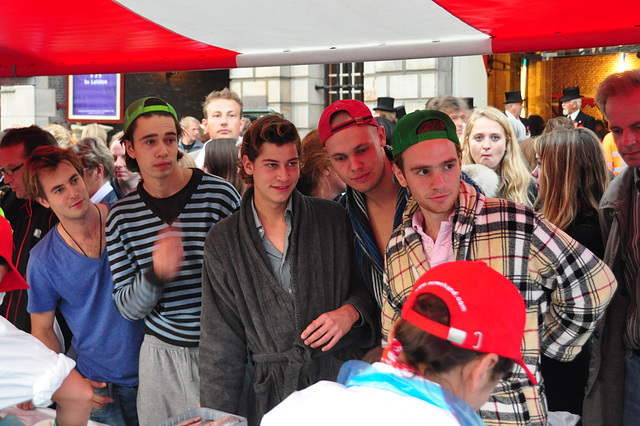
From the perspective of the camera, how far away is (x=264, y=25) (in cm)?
309

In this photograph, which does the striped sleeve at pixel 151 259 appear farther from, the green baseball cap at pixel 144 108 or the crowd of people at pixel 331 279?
the green baseball cap at pixel 144 108

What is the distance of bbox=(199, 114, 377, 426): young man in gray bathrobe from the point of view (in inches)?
97.0

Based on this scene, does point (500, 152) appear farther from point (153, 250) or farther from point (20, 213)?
point (20, 213)

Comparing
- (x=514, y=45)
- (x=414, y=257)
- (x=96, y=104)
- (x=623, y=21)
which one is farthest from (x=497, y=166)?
(x=96, y=104)

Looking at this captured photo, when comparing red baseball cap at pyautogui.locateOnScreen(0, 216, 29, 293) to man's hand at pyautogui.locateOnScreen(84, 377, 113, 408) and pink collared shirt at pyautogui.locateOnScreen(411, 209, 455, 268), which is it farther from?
pink collared shirt at pyautogui.locateOnScreen(411, 209, 455, 268)

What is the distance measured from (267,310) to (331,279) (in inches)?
11.0

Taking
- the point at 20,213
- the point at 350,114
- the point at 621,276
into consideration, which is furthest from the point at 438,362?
the point at 20,213

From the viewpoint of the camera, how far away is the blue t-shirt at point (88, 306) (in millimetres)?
2912

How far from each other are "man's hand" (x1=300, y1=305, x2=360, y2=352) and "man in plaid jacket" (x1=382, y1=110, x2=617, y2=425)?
199 mm

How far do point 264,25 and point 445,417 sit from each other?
2.34 metres

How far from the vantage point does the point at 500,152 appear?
3947 millimetres

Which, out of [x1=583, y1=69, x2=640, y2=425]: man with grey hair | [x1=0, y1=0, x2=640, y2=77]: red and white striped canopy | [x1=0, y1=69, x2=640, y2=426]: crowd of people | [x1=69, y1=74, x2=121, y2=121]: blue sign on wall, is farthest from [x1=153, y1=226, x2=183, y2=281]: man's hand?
[x1=69, y1=74, x2=121, y2=121]: blue sign on wall

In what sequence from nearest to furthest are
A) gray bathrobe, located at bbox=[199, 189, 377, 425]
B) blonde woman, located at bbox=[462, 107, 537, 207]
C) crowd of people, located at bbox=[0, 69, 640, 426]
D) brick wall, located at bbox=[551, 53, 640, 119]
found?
crowd of people, located at bbox=[0, 69, 640, 426]
gray bathrobe, located at bbox=[199, 189, 377, 425]
blonde woman, located at bbox=[462, 107, 537, 207]
brick wall, located at bbox=[551, 53, 640, 119]

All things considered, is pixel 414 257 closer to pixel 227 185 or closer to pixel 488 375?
pixel 488 375
